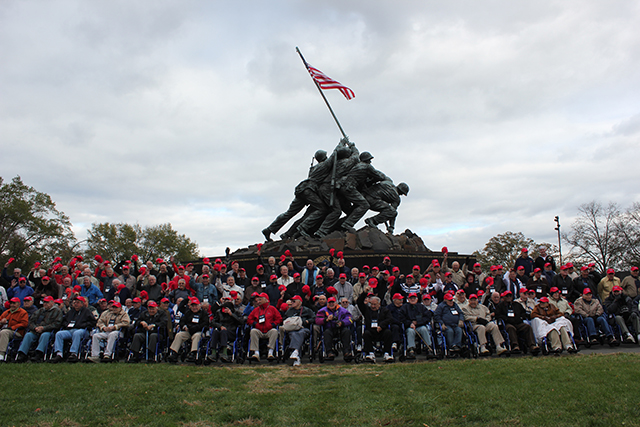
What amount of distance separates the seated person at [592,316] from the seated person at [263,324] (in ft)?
21.3

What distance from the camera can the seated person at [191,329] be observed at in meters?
9.51

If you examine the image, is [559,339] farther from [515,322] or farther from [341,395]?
[341,395]

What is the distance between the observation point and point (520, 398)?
5.82 metres

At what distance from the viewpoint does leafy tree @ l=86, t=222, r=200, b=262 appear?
5113 centimetres

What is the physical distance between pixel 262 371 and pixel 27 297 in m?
5.71

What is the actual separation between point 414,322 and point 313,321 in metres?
1.95

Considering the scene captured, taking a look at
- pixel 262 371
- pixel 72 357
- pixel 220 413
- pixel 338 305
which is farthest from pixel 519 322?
pixel 72 357

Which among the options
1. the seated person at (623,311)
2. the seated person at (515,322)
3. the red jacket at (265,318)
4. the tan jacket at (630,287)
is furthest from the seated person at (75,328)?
the tan jacket at (630,287)

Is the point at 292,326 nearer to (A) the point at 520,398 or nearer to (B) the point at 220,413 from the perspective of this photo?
(B) the point at 220,413

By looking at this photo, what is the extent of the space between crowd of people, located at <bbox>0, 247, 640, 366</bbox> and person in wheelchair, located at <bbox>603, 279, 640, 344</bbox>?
0.02m

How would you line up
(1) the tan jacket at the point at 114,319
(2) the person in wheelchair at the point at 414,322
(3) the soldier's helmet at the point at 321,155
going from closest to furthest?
1. (2) the person in wheelchair at the point at 414,322
2. (1) the tan jacket at the point at 114,319
3. (3) the soldier's helmet at the point at 321,155

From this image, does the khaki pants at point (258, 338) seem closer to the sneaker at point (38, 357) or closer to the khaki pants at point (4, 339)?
the sneaker at point (38, 357)

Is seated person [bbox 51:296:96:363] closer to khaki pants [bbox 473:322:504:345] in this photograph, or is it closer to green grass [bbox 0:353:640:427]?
green grass [bbox 0:353:640:427]

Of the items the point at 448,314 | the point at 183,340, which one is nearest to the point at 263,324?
the point at 183,340
